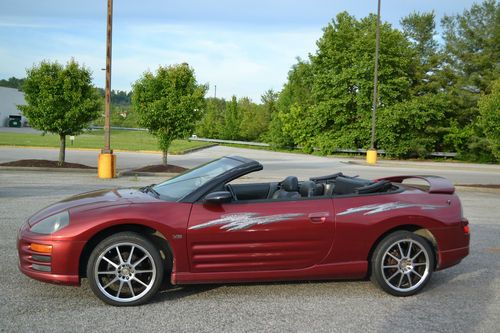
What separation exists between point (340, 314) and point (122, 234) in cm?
206

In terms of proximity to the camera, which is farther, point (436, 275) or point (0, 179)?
point (0, 179)

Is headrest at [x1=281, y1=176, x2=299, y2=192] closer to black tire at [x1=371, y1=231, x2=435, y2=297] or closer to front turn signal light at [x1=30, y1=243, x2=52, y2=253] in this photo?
black tire at [x1=371, y1=231, x2=435, y2=297]

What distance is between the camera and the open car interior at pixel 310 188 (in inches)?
198

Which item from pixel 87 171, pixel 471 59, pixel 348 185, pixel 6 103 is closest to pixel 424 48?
pixel 471 59

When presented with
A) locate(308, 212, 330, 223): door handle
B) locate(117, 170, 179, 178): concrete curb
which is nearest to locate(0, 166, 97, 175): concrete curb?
locate(117, 170, 179, 178): concrete curb

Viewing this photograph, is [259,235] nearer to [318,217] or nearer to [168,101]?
[318,217]

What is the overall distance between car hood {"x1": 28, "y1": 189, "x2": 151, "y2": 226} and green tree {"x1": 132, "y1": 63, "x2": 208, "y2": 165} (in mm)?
12477

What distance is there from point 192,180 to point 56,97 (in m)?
12.3

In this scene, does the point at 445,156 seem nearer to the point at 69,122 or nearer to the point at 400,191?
the point at 69,122

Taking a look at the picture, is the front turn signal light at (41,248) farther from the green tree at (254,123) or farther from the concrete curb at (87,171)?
the green tree at (254,123)

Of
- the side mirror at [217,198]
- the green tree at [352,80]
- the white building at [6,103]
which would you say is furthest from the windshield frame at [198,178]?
the white building at [6,103]

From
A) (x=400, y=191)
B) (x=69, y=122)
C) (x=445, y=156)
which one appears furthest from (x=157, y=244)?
(x=445, y=156)

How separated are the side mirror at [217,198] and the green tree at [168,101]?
43.5 feet

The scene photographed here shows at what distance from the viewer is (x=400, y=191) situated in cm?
507
